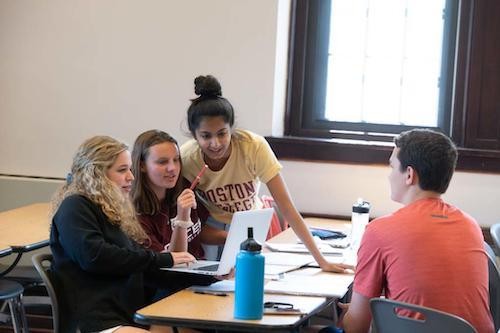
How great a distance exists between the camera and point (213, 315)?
225 centimetres

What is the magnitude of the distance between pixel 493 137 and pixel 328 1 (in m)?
1.16

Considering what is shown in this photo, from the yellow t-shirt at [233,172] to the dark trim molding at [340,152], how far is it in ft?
3.01

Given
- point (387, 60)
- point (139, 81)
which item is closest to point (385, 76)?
point (387, 60)

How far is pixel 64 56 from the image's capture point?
4.48 m

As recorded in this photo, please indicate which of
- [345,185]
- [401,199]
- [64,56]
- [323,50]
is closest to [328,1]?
[323,50]

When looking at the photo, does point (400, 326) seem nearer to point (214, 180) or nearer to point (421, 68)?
point (214, 180)

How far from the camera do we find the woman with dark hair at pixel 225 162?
3.11 metres

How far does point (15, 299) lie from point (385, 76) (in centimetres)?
225

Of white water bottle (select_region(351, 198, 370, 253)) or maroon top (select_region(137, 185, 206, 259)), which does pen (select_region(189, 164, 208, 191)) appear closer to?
maroon top (select_region(137, 185, 206, 259))

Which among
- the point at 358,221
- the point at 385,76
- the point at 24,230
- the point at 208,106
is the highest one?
the point at 385,76

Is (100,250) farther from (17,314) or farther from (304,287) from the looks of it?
(17,314)

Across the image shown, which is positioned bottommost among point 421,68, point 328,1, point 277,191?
point 277,191

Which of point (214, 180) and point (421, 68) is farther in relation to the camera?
point (421, 68)

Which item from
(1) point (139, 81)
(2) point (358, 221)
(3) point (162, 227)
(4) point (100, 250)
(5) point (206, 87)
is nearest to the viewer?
(4) point (100, 250)
